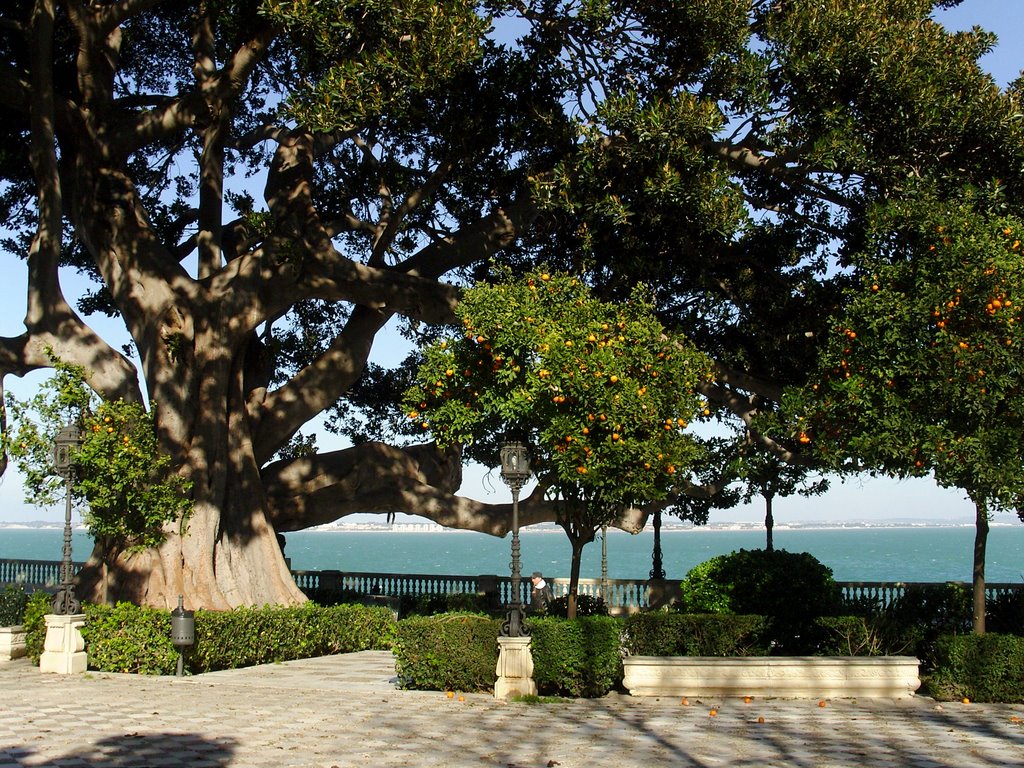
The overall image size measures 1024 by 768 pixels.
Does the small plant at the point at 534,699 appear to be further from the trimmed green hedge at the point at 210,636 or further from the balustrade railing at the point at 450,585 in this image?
the balustrade railing at the point at 450,585

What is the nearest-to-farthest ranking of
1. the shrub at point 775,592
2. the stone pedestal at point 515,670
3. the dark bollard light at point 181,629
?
the stone pedestal at point 515,670 → the dark bollard light at point 181,629 → the shrub at point 775,592

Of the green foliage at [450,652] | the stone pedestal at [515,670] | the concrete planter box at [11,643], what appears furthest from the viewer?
the concrete planter box at [11,643]

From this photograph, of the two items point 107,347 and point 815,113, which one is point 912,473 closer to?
point 815,113

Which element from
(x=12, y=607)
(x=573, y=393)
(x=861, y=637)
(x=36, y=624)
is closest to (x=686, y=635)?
(x=861, y=637)

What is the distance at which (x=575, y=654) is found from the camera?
1512 cm

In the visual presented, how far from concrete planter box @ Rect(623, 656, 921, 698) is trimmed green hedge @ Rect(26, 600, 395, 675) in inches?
292

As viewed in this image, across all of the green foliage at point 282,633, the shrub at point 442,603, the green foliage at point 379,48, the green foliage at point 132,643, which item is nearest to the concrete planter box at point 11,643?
the green foliage at point 132,643

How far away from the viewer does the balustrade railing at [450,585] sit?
78.4 feet

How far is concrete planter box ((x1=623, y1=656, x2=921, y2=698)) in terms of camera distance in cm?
1522

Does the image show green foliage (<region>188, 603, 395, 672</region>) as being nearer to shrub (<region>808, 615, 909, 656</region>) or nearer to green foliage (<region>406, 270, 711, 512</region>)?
green foliage (<region>406, 270, 711, 512</region>)

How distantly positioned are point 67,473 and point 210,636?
141 inches

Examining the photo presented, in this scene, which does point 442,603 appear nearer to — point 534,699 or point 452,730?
point 534,699

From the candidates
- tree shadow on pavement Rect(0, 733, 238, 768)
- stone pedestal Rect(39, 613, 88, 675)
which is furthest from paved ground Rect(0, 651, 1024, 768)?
stone pedestal Rect(39, 613, 88, 675)

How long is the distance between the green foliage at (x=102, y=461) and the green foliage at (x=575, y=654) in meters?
7.61
